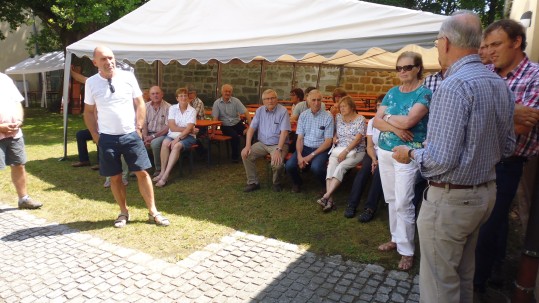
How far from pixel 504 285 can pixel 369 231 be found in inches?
50.6

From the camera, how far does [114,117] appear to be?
143 inches

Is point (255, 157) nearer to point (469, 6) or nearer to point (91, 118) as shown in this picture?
point (91, 118)

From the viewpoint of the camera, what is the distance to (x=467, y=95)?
166 centimetres

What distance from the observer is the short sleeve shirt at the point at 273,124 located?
207 inches

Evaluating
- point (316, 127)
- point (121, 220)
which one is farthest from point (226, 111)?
point (121, 220)

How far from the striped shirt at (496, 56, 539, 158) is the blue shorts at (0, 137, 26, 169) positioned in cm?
466

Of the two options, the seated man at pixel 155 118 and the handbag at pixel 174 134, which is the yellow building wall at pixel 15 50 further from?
the handbag at pixel 174 134

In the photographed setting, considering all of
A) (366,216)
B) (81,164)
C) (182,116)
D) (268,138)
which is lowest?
(81,164)

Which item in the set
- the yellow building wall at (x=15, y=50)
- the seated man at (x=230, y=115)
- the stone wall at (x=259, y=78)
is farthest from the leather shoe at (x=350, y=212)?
the yellow building wall at (x=15, y=50)

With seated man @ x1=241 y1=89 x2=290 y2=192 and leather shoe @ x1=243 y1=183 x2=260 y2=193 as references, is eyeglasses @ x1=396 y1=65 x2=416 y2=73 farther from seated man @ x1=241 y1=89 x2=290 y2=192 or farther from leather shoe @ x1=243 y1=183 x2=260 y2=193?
leather shoe @ x1=243 y1=183 x2=260 y2=193

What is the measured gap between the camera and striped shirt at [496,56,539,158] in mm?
2285

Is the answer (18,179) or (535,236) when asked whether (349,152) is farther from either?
(18,179)

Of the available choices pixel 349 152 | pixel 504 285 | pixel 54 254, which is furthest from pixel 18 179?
pixel 504 285

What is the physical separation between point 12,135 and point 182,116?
227 cm
